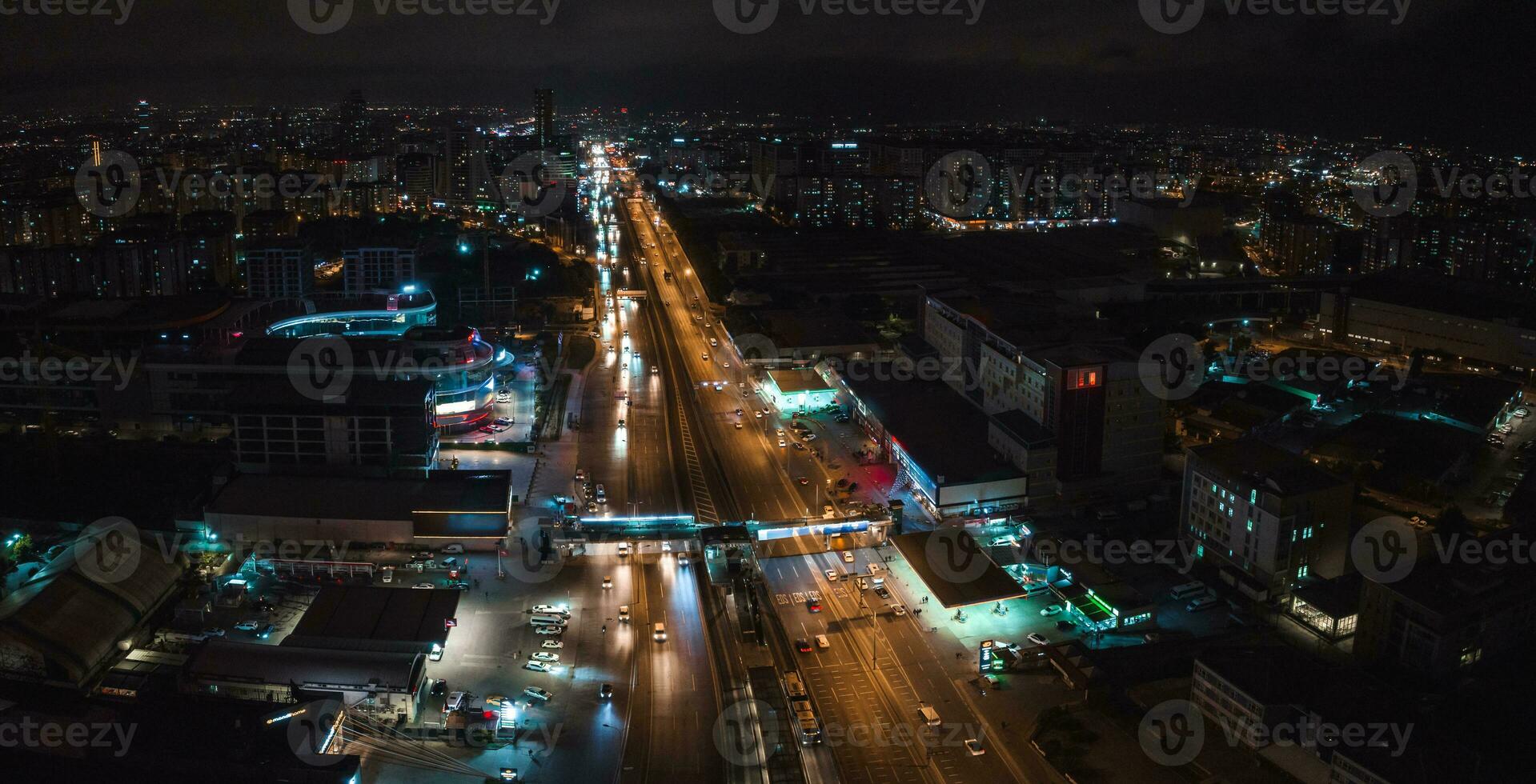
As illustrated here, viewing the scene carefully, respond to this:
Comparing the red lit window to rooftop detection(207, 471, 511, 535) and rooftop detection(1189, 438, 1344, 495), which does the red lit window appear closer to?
rooftop detection(1189, 438, 1344, 495)

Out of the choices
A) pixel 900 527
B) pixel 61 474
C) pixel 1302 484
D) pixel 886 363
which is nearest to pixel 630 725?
pixel 900 527

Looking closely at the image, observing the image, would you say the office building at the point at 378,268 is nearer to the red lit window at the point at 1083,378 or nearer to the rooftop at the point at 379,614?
the rooftop at the point at 379,614

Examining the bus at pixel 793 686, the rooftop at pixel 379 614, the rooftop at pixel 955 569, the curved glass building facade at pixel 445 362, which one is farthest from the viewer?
the curved glass building facade at pixel 445 362

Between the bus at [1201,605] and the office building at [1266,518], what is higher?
the office building at [1266,518]

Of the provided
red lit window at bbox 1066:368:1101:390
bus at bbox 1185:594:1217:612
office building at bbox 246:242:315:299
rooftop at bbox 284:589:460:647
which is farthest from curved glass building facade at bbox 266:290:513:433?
bus at bbox 1185:594:1217:612

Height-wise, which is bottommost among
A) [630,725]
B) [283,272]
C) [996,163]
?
[630,725]

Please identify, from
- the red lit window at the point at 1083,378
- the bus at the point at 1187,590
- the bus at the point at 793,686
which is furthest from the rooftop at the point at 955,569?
the red lit window at the point at 1083,378

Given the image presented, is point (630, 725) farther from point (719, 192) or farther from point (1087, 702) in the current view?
point (719, 192)

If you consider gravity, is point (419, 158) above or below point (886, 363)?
above

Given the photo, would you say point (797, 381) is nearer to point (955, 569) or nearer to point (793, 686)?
point (955, 569)
